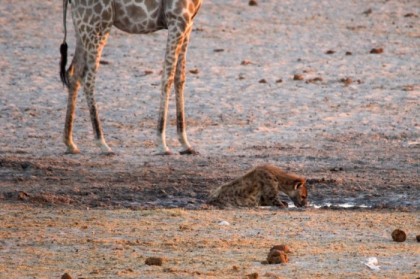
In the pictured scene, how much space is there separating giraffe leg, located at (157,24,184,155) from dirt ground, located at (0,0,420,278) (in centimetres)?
28

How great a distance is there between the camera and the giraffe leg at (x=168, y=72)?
556 inches

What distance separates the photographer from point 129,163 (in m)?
13.5

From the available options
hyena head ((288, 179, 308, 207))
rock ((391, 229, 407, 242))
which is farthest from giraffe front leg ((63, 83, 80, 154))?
rock ((391, 229, 407, 242))

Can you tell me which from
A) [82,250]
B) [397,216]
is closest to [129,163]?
[397,216]

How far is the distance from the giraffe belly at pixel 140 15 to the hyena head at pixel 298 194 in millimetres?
3940

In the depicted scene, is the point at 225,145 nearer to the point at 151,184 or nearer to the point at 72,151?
the point at 72,151

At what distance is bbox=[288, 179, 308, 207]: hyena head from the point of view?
11.0 m

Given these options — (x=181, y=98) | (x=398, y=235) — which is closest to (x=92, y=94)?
(x=181, y=98)

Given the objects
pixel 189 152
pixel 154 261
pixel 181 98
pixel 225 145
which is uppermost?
pixel 154 261

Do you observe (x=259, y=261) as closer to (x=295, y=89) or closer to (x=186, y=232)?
(x=186, y=232)

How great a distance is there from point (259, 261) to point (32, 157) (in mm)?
5928

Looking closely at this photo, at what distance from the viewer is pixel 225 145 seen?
1484cm

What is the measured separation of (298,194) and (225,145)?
392 centimetres

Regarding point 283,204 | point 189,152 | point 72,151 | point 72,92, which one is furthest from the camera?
point 72,92
